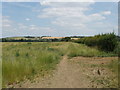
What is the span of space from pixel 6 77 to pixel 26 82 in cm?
98

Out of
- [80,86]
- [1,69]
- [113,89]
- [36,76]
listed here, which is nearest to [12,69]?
[1,69]

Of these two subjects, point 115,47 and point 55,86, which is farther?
point 115,47

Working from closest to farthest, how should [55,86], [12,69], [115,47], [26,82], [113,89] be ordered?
[113,89] → [55,86] → [26,82] → [12,69] → [115,47]

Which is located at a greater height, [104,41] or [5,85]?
[104,41]

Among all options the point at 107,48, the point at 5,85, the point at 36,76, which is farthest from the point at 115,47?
the point at 5,85

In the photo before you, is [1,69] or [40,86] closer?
[40,86]

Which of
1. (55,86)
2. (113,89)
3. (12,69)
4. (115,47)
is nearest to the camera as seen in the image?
(113,89)

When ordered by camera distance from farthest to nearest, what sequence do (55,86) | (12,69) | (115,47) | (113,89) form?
(115,47), (12,69), (55,86), (113,89)

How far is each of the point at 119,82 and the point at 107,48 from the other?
20766 mm

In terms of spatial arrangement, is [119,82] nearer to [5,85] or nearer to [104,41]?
[5,85]

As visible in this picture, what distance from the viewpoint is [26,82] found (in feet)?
→ 25.8

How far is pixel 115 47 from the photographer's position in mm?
26688

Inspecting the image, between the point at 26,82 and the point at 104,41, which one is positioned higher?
the point at 104,41

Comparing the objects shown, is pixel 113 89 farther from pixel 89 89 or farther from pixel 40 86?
pixel 40 86
